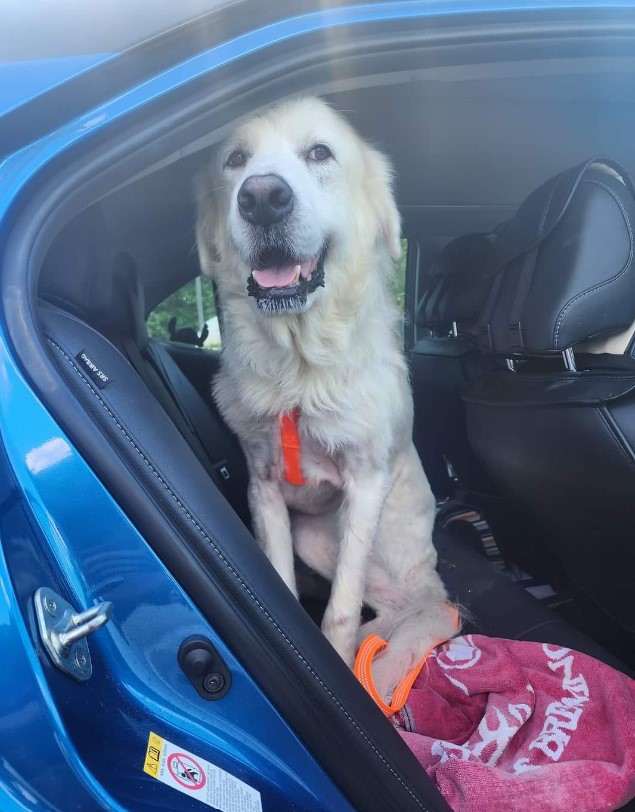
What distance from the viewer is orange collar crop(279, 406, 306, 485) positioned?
1.90 meters

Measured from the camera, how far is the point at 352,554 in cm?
196

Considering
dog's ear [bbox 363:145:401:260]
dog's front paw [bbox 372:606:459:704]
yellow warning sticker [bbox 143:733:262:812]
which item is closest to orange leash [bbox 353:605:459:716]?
dog's front paw [bbox 372:606:459:704]

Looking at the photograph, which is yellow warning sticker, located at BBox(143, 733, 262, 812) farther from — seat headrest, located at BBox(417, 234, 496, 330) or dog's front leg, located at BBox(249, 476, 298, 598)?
seat headrest, located at BBox(417, 234, 496, 330)

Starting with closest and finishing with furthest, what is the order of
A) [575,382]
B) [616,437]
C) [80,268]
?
[80,268]
[616,437]
[575,382]

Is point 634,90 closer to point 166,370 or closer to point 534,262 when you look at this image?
point 534,262

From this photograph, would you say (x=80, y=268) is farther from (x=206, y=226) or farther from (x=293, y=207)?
(x=206, y=226)

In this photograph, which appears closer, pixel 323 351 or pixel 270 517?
Result: pixel 323 351

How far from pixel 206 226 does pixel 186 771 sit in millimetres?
1575

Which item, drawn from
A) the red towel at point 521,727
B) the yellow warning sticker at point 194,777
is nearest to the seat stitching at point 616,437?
the red towel at point 521,727

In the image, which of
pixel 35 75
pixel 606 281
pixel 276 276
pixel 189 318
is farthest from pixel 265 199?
pixel 189 318

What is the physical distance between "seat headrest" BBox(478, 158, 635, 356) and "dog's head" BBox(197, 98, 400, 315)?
475mm

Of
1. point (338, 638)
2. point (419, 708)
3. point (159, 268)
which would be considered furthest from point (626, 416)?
point (159, 268)

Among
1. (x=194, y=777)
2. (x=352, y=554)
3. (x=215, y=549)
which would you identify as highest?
(x=215, y=549)

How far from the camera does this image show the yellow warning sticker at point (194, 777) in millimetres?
903
